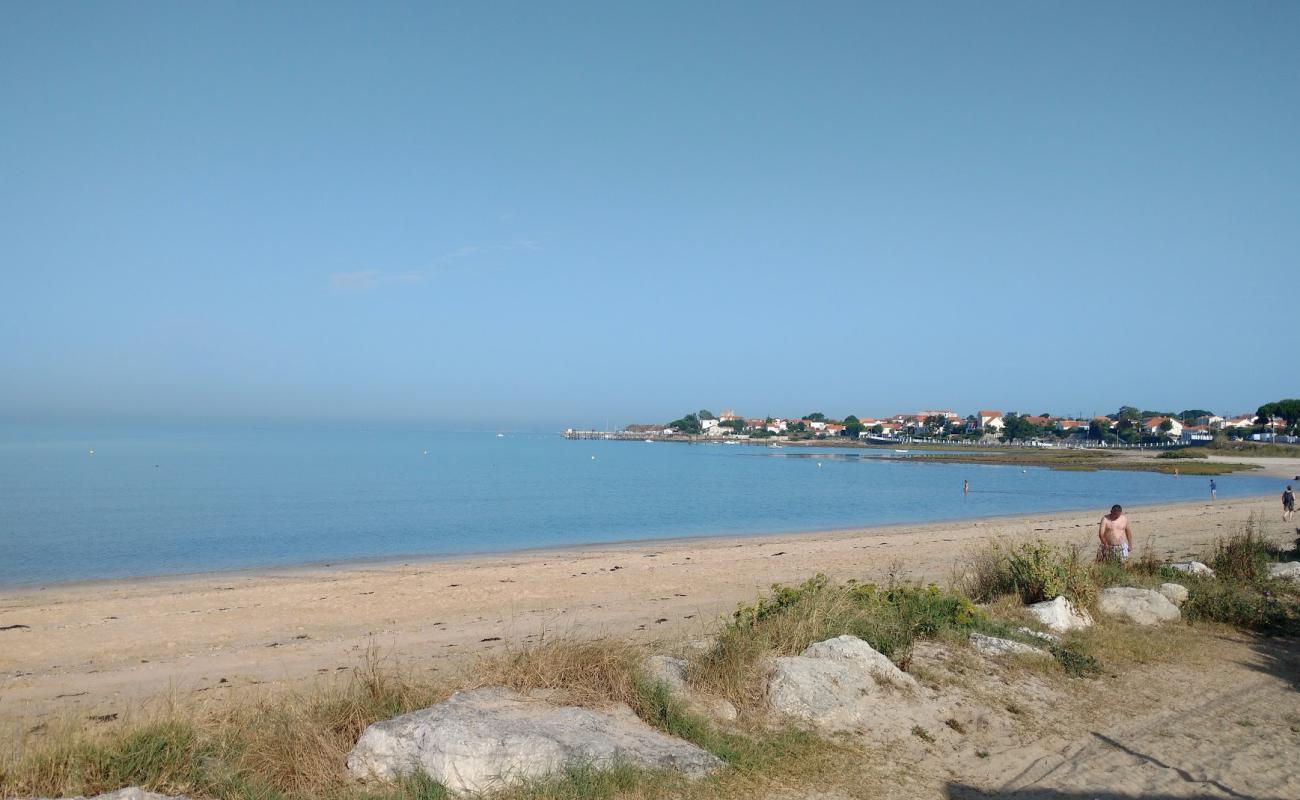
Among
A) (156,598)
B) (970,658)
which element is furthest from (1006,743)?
(156,598)

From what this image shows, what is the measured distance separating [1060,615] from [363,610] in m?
11.8

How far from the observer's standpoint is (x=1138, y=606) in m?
10.6

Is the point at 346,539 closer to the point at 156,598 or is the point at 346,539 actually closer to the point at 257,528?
the point at 257,528

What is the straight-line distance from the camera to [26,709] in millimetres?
9023

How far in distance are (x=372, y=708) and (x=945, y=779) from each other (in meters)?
3.99

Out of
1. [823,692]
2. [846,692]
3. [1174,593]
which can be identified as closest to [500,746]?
[823,692]

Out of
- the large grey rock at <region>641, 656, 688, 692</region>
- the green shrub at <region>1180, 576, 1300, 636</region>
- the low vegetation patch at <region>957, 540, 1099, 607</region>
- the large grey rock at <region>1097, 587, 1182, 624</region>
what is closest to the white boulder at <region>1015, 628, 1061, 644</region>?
the low vegetation patch at <region>957, 540, 1099, 607</region>

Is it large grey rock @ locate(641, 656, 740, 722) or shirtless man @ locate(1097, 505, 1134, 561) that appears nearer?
large grey rock @ locate(641, 656, 740, 722)

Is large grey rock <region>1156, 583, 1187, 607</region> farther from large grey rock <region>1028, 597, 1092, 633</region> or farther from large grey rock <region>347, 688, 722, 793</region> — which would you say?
large grey rock <region>347, 688, 722, 793</region>

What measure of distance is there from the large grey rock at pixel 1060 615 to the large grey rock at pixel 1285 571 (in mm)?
4901

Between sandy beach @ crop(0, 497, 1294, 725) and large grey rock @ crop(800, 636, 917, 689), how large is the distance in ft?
7.05

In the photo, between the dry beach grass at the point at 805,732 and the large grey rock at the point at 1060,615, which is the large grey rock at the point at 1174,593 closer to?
the dry beach grass at the point at 805,732

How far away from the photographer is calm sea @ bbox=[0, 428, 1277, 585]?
1053 inches

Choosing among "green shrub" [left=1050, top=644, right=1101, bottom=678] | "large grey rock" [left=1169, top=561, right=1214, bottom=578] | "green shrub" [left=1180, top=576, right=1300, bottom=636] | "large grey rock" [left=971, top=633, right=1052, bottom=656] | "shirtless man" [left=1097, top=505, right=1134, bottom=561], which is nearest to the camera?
"green shrub" [left=1050, top=644, right=1101, bottom=678]
